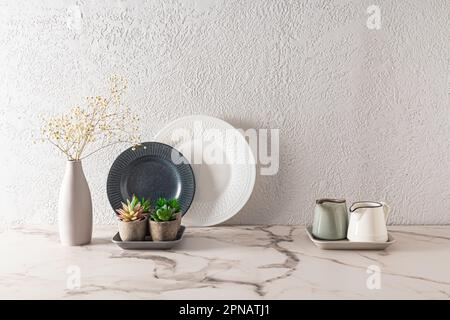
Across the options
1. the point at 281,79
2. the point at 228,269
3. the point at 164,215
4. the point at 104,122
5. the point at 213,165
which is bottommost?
the point at 228,269

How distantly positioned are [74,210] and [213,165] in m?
0.44

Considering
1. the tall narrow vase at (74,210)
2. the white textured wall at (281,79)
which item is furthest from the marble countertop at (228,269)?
the white textured wall at (281,79)

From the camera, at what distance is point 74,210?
1394 millimetres

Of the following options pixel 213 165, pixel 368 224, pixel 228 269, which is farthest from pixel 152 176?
pixel 368 224

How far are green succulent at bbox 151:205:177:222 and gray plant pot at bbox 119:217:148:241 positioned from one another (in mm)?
37

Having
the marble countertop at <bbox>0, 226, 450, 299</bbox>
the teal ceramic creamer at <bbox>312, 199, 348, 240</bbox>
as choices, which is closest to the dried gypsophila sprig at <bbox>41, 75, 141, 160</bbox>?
the marble countertop at <bbox>0, 226, 450, 299</bbox>

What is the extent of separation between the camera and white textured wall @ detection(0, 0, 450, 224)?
5.12ft

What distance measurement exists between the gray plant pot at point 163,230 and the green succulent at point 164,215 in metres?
0.01

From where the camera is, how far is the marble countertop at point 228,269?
105 centimetres

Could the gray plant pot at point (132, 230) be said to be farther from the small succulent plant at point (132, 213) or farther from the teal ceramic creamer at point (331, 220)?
the teal ceramic creamer at point (331, 220)

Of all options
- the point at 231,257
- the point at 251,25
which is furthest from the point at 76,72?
the point at 231,257

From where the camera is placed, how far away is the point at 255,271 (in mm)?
1181

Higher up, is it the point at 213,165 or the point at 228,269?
the point at 213,165

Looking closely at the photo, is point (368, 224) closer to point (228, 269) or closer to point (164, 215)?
point (228, 269)
